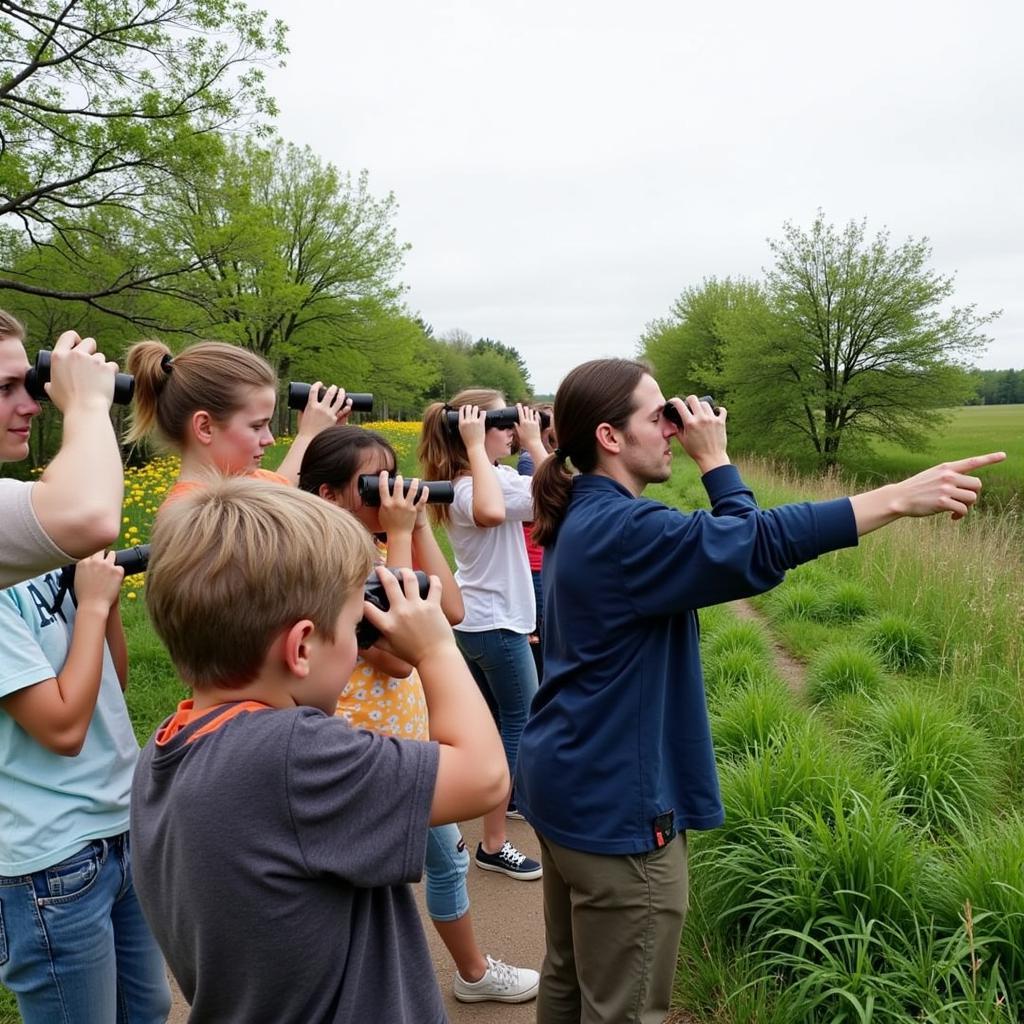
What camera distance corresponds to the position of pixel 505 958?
2914 mm

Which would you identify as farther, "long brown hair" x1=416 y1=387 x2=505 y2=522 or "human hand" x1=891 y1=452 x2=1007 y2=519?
"long brown hair" x1=416 y1=387 x2=505 y2=522

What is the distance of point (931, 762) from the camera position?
3.52m

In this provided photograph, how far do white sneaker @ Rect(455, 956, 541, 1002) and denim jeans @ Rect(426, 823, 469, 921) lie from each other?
319 mm

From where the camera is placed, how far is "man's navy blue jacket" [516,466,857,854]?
174 cm

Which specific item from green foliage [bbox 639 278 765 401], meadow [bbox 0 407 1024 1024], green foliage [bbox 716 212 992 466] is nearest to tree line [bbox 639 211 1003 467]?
green foliage [bbox 716 212 992 466]

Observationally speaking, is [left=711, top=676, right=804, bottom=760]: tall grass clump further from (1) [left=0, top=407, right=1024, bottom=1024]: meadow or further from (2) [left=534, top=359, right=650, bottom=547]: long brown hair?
(2) [left=534, top=359, right=650, bottom=547]: long brown hair

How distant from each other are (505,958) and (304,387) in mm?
2301

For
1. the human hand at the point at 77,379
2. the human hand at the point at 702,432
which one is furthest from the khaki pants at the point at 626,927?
the human hand at the point at 77,379

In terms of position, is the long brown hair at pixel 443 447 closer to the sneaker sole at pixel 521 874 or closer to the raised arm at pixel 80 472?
the sneaker sole at pixel 521 874

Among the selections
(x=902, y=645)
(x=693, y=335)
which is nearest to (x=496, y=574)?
(x=902, y=645)

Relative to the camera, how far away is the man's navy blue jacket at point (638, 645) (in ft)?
5.72

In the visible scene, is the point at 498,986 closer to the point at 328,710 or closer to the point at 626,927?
the point at 626,927

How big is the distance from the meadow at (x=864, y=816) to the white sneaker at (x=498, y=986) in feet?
1.83

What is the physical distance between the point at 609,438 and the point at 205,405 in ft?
4.21
